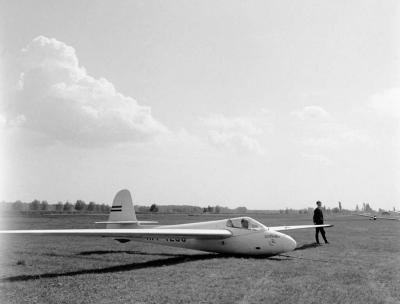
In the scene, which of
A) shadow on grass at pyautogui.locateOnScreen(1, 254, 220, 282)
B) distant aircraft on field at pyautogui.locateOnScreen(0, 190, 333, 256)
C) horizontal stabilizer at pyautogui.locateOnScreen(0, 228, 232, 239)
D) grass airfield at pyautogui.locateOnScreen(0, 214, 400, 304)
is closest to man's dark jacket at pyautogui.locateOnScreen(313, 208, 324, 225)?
grass airfield at pyautogui.locateOnScreen(0, 214, 400, 304)

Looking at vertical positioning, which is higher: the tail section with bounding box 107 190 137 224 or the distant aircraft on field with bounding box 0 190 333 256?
the tail section with bounding box 107 190 137 224

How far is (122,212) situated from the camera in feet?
59.4

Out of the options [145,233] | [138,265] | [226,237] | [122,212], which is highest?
[122,212]

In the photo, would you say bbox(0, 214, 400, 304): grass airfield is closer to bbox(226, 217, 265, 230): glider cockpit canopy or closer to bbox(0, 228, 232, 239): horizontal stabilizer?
bbox(0, 228, 232, 239): horizontal stabilizer

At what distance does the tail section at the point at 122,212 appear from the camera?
58.4 ft

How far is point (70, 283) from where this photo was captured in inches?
368

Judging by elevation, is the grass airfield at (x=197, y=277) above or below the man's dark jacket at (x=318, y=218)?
below

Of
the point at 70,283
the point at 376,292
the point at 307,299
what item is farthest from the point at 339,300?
the point at 70,283

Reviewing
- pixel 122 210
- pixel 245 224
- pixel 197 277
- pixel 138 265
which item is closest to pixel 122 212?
pixel 122 210

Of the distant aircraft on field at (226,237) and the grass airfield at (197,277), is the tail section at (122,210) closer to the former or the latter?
the grass airfield at (197,277)

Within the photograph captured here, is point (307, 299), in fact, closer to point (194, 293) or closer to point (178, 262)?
point (194, 293)

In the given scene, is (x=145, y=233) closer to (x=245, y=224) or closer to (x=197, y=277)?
(x=197, y=277)

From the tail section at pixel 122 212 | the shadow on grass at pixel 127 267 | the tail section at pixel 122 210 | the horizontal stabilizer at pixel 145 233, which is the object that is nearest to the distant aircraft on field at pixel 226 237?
the horizontal stabilizer at pixel 145 233

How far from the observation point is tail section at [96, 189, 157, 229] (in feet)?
58.4
